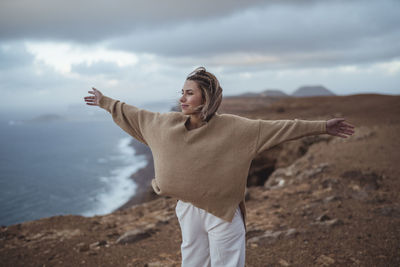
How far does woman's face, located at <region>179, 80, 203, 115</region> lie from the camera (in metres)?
2.10

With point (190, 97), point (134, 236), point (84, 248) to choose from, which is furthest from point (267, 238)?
point (190, 97)

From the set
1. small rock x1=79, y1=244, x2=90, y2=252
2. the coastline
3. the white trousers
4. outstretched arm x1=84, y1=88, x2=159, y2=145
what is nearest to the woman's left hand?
the white trousers

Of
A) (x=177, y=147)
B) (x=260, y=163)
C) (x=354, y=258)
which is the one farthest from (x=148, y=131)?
(x=260, y=163)

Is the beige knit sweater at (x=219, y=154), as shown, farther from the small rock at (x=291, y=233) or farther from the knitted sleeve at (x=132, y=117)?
the small rock at (x=291, y=233)

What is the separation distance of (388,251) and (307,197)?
7.98 feet

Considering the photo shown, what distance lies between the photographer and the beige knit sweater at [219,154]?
6.78ft

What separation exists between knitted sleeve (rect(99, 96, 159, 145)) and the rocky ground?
2415mm

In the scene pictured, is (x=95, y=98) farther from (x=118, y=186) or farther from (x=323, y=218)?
(x=118, y=186)

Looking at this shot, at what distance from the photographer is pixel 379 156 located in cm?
801

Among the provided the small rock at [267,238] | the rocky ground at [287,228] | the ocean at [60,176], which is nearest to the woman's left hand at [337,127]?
the rocky ground at [287,228]

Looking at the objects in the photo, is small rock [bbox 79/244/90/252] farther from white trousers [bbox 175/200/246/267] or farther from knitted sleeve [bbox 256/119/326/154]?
knitted sleeve [bbox 256/119/326/154]

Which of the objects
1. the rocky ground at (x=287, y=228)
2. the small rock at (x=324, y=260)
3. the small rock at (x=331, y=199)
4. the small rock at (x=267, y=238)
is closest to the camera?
the small rock at (x=324, y=260)

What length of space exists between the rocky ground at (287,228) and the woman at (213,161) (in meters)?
2.03

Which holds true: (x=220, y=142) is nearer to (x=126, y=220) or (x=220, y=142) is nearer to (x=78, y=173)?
(x=126, y=220)
